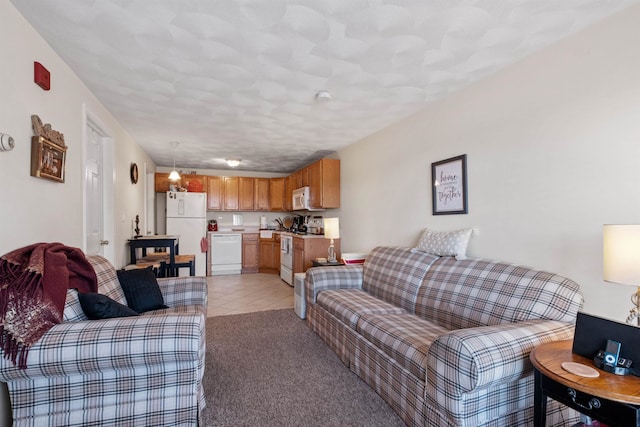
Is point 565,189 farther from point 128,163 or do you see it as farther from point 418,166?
point 128,163

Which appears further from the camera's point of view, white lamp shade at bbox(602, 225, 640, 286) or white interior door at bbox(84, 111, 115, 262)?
white interior door at bbox(84, 111, 115, 262)

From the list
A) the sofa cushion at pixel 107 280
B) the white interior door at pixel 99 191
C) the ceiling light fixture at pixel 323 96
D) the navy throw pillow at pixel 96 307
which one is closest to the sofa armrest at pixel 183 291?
the sofa cushion at pixel 107 280

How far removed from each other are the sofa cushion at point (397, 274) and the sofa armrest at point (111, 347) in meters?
1.72

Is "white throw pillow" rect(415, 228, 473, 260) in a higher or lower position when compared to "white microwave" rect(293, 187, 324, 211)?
lower

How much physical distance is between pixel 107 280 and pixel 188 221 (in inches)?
155

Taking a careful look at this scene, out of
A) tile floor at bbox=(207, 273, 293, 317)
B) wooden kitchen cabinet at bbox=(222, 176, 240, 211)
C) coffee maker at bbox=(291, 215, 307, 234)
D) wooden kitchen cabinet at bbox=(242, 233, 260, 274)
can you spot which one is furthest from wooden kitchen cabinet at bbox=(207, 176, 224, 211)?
coffee maker at bbox=(291, 215, 307, 234)

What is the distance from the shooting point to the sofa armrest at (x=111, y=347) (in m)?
1.27

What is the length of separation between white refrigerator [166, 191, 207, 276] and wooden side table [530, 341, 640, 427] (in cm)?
558

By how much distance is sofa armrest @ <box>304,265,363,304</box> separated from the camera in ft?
10.4

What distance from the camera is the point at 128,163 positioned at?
12.9 feet

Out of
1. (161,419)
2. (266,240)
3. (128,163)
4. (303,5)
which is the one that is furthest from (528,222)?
(266,240)

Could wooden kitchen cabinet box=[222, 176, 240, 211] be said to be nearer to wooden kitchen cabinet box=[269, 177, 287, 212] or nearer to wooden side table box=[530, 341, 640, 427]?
wooden kitchen cabinet box=[269, 177, 287, 212]

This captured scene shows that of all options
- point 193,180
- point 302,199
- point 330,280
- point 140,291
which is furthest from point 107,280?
point 193,180

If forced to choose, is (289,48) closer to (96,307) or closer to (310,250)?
(96,307)
